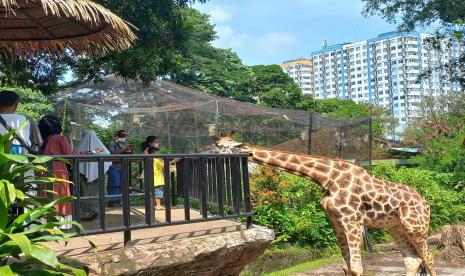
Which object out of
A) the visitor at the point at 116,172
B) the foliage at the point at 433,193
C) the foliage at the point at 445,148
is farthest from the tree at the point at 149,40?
the foliage at the point at 445,148

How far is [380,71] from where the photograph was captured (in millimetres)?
66688

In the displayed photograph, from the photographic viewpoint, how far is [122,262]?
14.9ft

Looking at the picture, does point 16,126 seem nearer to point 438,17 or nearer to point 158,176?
point 158,176

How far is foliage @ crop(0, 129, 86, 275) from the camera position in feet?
11.0

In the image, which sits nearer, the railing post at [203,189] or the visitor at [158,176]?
the railing post at [203,189]

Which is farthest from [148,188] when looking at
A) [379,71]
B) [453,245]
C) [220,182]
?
[379,71]

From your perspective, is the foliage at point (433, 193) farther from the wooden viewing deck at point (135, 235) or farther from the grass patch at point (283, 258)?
the wooden viewing deck at point (135, 235)

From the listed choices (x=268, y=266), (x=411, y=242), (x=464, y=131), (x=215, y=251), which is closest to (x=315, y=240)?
(x=268, y=266)

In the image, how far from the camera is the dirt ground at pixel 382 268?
9.82 metres

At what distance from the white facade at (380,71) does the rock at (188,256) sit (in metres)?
50.2

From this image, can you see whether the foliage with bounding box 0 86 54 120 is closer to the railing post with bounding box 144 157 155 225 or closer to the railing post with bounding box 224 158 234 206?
the railing post with bounding box 224 158 234 206

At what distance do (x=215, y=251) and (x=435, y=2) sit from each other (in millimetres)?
14433

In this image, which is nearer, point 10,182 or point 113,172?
point 10,182

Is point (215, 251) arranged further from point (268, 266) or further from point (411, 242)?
point (268, 266)
